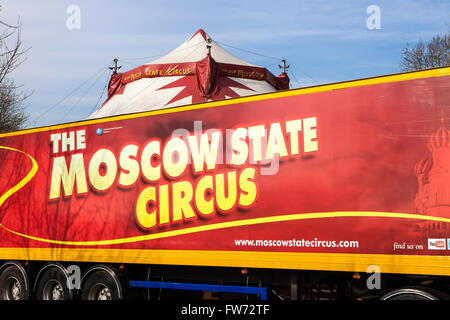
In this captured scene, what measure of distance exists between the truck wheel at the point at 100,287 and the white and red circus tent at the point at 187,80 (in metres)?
13.3

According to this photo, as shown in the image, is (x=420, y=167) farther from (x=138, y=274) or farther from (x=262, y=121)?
(x=138, y=274)

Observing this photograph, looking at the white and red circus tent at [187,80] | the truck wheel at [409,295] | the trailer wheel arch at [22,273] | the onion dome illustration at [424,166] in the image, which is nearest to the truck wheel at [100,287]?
the trailer wheel arch at [22,273]

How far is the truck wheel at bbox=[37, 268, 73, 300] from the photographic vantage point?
444 inches

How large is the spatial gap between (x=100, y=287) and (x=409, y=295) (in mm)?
5744

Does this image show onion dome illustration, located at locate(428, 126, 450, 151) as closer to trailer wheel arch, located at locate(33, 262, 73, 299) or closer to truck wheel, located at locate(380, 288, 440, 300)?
truck wheel, located at locate(380, 288, 440, 300)

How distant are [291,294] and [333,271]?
3.01ft

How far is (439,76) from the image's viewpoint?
7.51m

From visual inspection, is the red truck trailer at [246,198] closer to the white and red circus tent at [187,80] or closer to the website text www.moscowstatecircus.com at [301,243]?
the website text www.moscowstatecircus.com at [301,243]

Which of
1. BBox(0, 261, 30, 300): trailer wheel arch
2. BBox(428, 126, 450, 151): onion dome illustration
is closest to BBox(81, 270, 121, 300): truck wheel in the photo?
BBox(0, 261, 30, 300): trailer wheel arch

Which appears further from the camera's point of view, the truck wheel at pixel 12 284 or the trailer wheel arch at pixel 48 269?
the truck wheel at pixel 12 284

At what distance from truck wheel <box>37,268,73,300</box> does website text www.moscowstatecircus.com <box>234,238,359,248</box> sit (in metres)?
4.08

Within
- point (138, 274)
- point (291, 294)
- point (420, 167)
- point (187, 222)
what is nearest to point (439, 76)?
point (420, 167)

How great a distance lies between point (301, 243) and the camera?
8.42 meters

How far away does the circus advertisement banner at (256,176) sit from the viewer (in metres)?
7.56
